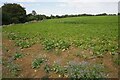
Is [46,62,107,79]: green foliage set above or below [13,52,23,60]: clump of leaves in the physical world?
below

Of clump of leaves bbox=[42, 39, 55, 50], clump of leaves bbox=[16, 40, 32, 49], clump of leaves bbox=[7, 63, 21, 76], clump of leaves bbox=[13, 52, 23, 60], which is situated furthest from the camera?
clump of leaves bbox=[16, 40, 32, 49]

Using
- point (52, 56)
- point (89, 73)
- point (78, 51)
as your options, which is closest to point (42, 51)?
point (52, 56)

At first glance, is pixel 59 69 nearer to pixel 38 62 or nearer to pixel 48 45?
pixel 38 62

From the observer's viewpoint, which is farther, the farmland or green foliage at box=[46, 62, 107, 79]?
the farmland

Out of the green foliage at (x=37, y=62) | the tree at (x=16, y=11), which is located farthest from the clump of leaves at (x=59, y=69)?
the tree at (x=16, y=11)

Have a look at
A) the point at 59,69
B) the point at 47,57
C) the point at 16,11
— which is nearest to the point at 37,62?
the point at 47,57

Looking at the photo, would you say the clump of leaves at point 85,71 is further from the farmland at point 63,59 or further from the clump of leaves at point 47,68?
the clump of leaves at point 47,68

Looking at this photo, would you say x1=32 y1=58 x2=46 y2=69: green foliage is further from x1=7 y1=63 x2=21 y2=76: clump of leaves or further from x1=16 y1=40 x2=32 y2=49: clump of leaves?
x1=16 y1=40 x2=32 y2=49: clump of leaves

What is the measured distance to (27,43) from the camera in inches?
689

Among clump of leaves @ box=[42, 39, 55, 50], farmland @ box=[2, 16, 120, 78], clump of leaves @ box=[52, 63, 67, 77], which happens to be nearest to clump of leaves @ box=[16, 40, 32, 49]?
farmland @ box=[2, 16, 120, 78]

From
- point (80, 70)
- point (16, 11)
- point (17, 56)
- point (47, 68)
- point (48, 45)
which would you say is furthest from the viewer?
point (16, 11)

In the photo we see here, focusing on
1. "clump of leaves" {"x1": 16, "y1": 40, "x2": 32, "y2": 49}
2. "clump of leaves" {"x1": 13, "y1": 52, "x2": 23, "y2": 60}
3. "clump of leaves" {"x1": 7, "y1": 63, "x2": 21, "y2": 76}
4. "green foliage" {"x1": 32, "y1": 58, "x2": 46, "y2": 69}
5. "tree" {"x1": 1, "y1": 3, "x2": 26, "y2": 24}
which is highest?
"tree" {"x1": 1, "y1": 3, "x2": 26, "y2": 24}

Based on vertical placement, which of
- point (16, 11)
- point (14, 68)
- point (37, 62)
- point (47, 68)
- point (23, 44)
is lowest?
point (14, 68)

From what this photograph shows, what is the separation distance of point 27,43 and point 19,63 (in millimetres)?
3497
